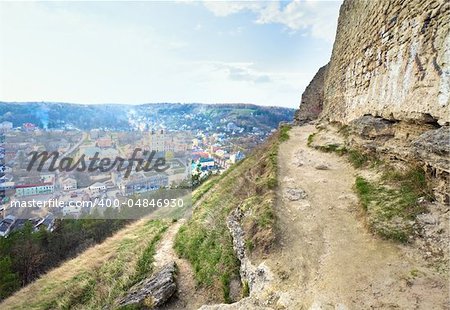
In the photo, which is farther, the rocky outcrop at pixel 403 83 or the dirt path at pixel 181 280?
the dirt path at pixel 181 280

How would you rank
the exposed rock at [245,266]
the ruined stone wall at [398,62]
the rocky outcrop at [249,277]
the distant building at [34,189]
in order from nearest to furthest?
1. the rocky outcrop at [249,277]
2. the exposed rock at [245,266]
3. the ruined stone wall at [398,62]
4. the distant building at [34,189]

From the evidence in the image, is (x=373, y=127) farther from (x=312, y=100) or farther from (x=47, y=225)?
(x=47, y=225)

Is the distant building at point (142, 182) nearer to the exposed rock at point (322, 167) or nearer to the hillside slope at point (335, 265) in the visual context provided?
the exposed rock at point (322, 167)

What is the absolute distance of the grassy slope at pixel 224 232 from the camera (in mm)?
7871

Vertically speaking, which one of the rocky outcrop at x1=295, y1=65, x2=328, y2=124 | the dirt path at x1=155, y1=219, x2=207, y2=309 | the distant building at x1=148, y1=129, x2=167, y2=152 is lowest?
the distant building at x1=148, y1=129, x2=167, y2=152

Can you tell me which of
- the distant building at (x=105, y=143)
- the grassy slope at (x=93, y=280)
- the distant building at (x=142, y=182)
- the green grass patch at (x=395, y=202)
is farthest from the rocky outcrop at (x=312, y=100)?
the distant building at (x=105, y=143)

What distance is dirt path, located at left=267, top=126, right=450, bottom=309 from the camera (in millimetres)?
4664

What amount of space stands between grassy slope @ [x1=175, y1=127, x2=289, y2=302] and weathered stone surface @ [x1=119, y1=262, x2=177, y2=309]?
2.69ft

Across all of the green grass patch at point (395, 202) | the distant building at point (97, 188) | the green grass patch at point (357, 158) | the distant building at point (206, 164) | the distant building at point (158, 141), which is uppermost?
the green grass patch at point (357, 158)

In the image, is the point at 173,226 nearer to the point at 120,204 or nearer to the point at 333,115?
the point at 333,115

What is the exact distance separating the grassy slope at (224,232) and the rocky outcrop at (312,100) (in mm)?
12524

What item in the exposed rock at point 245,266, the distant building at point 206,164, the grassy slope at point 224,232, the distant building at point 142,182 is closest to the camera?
the exposed rock at point 245,266

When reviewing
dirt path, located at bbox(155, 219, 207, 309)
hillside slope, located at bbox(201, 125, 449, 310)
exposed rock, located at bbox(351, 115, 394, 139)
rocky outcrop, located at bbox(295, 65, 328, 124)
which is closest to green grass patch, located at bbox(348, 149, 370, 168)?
exposed rock, located at bbox(351, 115, 394, 139)

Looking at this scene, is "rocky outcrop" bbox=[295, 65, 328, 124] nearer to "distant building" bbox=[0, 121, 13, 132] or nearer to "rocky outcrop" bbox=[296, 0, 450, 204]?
"rocky outcrop" bbox=[296, 0, 450, 204]
